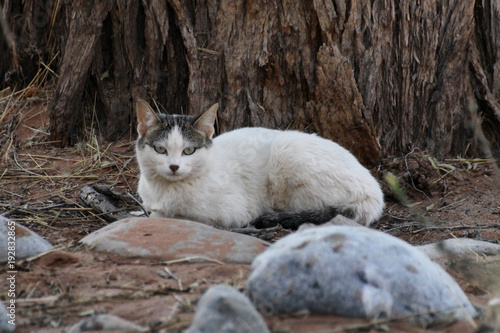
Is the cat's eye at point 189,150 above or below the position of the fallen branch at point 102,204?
above

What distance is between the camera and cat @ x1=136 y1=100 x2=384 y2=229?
4855 millimetres

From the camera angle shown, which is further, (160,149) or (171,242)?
(160,149)

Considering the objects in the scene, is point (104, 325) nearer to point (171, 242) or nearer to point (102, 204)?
point (171, 242)

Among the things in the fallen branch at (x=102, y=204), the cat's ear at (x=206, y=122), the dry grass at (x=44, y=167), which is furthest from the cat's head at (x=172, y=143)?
the dry grass at (x=44, y=167)

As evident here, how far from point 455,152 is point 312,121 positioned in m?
1.83

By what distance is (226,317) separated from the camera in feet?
7.54

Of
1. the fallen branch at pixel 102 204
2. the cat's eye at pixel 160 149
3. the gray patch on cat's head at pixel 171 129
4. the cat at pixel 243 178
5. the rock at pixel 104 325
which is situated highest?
the gray patch on cat's head at pixel 171 129

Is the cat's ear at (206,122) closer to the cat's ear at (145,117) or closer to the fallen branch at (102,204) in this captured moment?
the cat's ear at (145,117)

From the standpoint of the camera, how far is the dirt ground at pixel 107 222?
2.82 metres

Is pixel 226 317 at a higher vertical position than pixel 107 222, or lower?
higher

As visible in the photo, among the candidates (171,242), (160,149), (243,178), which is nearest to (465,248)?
(243,178)

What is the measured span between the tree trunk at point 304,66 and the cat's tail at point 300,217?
131 cm

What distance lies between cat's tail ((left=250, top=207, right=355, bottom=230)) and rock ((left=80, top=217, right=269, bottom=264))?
0.87 metres

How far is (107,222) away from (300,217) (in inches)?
72.0
